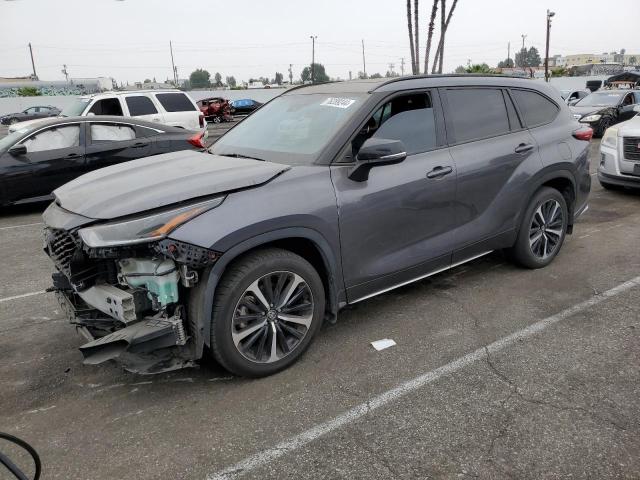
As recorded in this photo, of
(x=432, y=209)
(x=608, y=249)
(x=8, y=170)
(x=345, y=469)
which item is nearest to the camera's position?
(x=345, y=469)

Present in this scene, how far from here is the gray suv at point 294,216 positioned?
287 centimetres

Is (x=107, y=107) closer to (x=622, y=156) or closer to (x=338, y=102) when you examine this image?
(x=338, y=102)

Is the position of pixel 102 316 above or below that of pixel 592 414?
above

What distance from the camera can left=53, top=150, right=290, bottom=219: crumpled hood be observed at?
2939mm

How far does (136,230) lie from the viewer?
278cm

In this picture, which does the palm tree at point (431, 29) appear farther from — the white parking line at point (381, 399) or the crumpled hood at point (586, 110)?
the white parking line at point (381, 399)

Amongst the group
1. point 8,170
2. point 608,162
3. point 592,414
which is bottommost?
point 592,414

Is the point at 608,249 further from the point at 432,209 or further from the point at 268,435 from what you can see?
the point at 268,435

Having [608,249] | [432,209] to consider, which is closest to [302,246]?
[432,209]

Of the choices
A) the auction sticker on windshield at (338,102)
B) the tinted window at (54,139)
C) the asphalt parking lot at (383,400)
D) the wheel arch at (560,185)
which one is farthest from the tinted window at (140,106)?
the wheel arch at (560,185)

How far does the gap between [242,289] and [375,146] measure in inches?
49.1

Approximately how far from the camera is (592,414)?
281 centimetres

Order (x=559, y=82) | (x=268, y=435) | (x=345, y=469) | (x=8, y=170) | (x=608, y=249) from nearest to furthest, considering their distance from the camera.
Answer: (x=345, y=469) → (x=268, y=435) → (x=608, y=249) → (x=8, y=170) → (x=559, y=82)

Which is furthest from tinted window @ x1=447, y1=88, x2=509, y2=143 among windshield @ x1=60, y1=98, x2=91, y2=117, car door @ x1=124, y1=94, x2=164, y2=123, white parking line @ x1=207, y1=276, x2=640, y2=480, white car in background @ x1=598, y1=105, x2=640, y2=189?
windshield @ x1=60, y1=98, x2=91, y2=117
